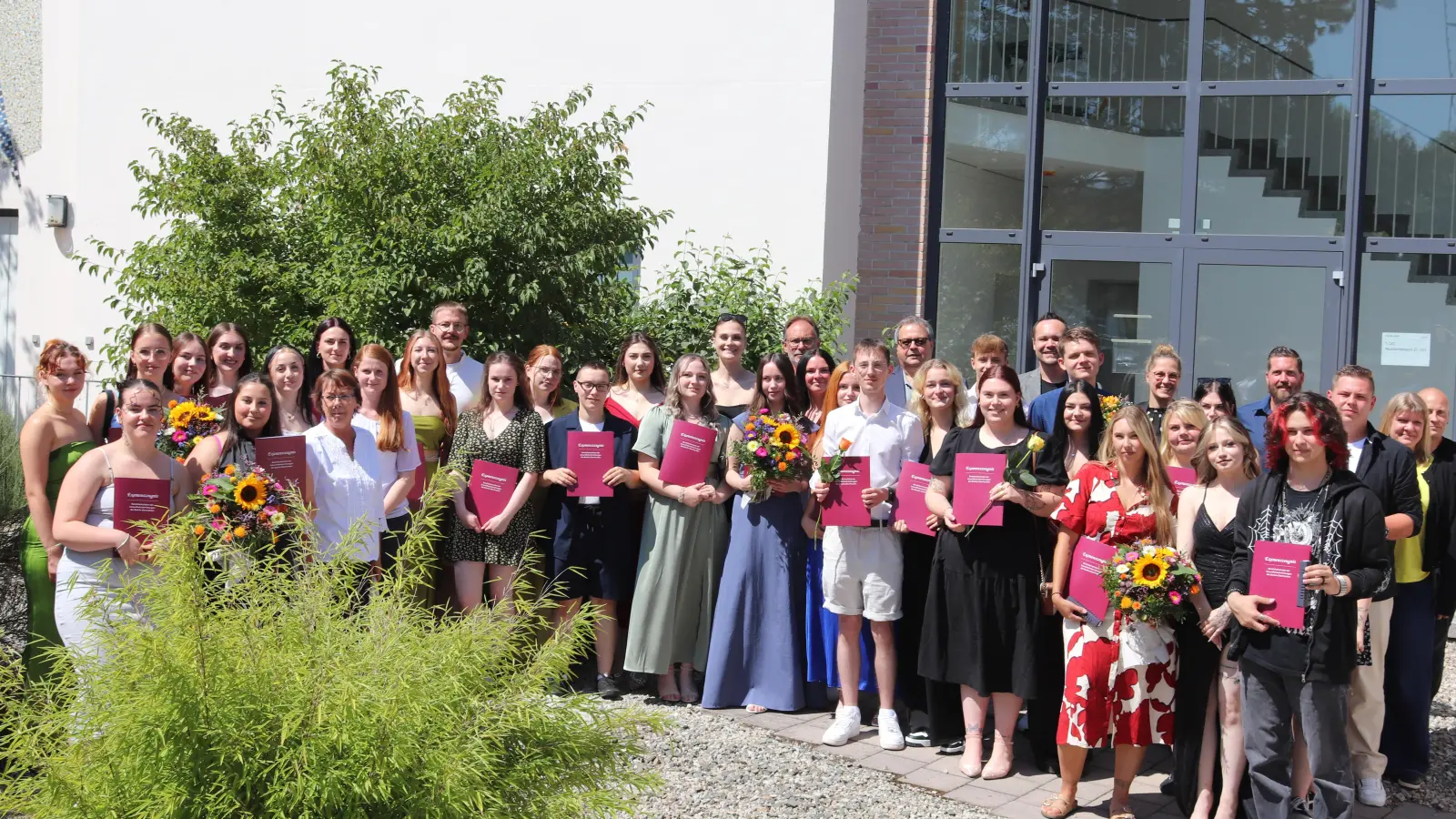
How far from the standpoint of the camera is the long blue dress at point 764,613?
23.6 ft

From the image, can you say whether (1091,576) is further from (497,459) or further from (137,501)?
(137,501)

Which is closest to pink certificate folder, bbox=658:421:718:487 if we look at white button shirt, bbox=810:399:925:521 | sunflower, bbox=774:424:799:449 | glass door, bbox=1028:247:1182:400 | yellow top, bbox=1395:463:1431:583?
sunflower, bbox=774:424:799:449

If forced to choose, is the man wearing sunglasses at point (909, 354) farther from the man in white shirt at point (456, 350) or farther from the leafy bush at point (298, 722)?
the leafy bush at point (298, 722)

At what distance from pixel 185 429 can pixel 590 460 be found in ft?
7.00

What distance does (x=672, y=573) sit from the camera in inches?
288

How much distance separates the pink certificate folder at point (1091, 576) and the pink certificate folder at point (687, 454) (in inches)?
88.3

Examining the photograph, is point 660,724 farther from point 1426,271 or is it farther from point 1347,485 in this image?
point 1426,271

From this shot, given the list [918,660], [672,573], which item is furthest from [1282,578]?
[672,573]

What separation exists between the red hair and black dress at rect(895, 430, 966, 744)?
5.53 feet

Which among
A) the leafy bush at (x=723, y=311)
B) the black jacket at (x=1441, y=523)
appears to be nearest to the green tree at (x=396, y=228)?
the leafy bush at (x=723, y=311)

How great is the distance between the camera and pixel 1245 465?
5.59m

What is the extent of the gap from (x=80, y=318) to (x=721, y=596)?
10.3 meters

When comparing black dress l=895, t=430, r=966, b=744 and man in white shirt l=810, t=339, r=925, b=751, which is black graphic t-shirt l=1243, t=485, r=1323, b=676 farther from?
man in white shirt l=810, t=339, r=925, b=751

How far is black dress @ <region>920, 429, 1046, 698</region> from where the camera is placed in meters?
6.13
